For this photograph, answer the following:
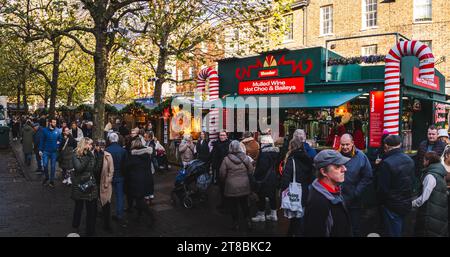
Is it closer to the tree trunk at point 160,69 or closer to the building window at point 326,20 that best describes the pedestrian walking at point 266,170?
the tree trunk at point 160,69

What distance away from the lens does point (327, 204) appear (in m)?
2.87

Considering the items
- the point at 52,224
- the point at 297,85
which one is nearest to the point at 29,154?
the point at 52,224

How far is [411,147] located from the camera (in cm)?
1339

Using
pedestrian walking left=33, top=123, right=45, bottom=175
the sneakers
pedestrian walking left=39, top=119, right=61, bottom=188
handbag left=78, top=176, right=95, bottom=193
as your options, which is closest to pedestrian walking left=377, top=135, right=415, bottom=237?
the sneakers

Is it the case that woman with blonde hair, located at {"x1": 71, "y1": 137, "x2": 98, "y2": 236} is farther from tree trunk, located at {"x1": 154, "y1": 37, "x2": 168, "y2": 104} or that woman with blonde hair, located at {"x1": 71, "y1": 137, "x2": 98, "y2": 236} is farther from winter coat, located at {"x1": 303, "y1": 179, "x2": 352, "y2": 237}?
tree trunk, located at {"x1": 154, "y1": 37, "x2": 168, "y2": 104}

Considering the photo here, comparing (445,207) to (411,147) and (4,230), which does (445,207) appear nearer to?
(4,230)

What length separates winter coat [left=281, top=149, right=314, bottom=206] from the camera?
5695 millimetres

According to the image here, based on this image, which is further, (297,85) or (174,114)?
(174,114)

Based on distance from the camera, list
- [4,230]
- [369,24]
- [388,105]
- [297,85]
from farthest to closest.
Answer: [369,24] → [297,85] → [388,105] → [4,230]

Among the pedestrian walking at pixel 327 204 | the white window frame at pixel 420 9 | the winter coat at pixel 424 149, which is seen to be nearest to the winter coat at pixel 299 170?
the pedestrian walking at pixel 327 204

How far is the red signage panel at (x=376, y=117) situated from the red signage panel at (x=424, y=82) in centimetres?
131

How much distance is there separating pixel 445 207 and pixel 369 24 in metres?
22.5

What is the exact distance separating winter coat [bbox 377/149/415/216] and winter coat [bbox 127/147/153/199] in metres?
4.21

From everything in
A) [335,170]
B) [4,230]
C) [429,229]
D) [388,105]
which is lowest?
[4,230]
